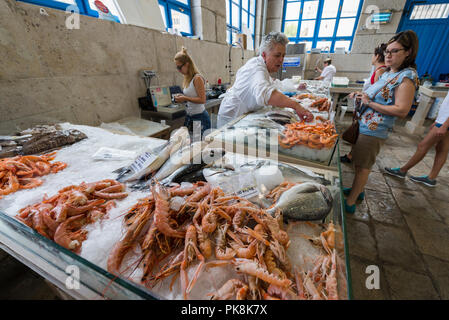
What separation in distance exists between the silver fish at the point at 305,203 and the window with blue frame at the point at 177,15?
548 cm

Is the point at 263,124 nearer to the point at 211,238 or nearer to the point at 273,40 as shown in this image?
the point at 273,40

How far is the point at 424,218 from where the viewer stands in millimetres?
2730

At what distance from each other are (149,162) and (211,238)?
0.77m

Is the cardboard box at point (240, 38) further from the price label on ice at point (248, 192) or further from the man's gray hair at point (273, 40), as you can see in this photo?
the price label on ice at point (248, 192)

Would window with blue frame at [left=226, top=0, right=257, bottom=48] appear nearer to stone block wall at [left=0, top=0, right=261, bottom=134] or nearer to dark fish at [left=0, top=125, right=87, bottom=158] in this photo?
stone block wall at [left=0, top=0, right=261, bottom=134]

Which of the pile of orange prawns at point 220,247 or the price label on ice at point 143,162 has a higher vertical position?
the price label on ice at point 143,162

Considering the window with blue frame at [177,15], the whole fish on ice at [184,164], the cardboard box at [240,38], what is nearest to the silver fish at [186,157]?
the whole fish on ice at [184,164]

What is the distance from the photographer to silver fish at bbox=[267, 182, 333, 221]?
3.14ft

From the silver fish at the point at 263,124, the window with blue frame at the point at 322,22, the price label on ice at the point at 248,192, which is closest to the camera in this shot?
the price label on ice at the point at 248,192

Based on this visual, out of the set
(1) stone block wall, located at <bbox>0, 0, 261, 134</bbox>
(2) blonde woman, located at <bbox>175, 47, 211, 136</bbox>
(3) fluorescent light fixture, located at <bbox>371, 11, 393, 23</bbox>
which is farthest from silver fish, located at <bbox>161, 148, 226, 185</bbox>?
(3) fluorescent light fixture, located at <bbox>371, 11, 393, 23</bbox>

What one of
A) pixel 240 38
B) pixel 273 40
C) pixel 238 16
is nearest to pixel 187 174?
pixel 273 40

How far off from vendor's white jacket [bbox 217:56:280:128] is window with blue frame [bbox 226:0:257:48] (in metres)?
7.28

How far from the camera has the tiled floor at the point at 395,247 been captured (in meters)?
1.90
